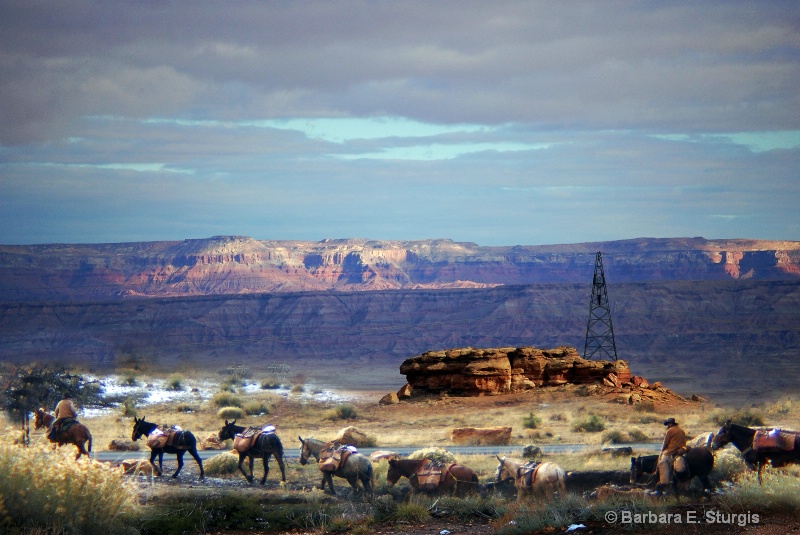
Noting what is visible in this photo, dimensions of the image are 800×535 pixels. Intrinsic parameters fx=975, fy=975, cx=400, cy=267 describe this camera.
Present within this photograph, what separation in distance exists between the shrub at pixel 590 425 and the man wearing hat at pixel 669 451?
1475 centimetres

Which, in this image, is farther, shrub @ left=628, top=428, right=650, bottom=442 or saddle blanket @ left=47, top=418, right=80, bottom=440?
shrub @ left=628, top=428, right=650, bottom=442

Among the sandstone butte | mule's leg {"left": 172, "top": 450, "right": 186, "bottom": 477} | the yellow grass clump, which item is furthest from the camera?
the sandstone butte

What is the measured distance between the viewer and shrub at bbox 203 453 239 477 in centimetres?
2383

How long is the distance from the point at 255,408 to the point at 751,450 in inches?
1223

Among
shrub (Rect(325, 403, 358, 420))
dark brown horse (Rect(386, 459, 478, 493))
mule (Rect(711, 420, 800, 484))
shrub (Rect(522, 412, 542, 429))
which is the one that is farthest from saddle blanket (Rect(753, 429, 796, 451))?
shrub (Rect(325, 403, 358, 420))

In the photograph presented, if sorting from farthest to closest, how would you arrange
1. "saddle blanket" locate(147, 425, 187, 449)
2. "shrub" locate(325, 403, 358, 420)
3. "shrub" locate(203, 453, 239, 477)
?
"shrub" locate(325, 403, 358, 420), "shrub" locate(203, 453, 239, 477), "saddle blanket" locate(147, 425, 187, 449)

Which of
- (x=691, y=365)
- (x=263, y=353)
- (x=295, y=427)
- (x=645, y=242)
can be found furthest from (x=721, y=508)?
(x=645, y=242)

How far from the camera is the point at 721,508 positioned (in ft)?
57.5

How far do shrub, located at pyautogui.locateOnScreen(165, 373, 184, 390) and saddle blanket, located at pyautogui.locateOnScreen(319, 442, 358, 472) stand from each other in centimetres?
4058

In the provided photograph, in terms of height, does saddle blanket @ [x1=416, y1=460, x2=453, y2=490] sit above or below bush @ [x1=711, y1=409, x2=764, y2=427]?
above

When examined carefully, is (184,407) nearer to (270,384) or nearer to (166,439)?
(270,384)

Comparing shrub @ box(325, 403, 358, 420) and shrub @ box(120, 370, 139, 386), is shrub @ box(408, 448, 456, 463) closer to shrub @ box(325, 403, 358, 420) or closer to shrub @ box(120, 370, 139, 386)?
shrub @ box(325, 403, 358, 420)

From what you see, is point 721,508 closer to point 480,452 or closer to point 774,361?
point 480,452

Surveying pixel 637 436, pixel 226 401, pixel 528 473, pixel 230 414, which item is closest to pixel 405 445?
pixel 637 436
